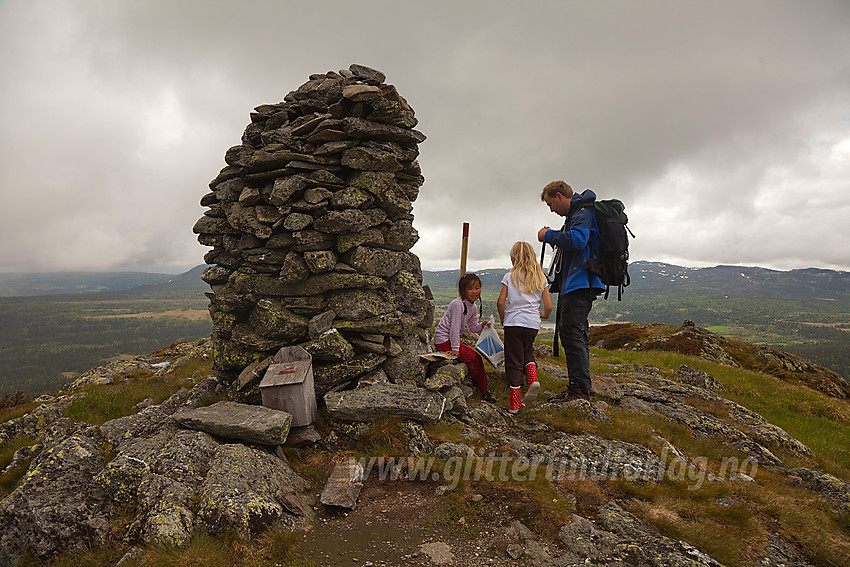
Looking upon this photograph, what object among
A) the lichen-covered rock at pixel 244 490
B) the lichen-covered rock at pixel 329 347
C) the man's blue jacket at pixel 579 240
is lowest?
the lichen-covered rock at pixel 244 490

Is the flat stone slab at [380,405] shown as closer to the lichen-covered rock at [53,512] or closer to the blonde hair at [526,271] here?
the blonde hair at [526,271]

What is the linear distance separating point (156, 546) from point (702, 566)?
7.78 meters

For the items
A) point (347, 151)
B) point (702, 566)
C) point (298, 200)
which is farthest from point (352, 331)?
point (702, 566)

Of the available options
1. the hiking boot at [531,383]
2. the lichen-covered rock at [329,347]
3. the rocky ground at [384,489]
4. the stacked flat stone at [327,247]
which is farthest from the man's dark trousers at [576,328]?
the lichen-covered rock at [329,347]

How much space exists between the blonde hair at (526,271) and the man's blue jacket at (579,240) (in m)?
0.60

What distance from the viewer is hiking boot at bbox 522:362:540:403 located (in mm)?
10746

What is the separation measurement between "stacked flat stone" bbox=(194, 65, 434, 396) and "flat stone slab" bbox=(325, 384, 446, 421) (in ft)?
2.93

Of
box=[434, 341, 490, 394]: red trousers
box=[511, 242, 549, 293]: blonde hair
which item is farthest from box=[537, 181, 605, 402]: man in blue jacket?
box=[434, 341, 490, 394]: red trousers

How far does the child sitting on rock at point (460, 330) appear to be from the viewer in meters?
11.5

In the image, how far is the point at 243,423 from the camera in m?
8.01

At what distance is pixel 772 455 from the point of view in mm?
9797

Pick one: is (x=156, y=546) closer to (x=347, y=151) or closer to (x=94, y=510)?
(x=94, y=510)

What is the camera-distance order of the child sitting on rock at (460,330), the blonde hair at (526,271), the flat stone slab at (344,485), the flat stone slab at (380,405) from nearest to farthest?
the flat stone slab at (344,485) → the flat stone slab at (380,405) → the blonde hair at (526,271) → the child sitting on rock at (460,330)

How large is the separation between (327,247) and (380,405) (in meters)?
4.61
